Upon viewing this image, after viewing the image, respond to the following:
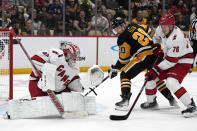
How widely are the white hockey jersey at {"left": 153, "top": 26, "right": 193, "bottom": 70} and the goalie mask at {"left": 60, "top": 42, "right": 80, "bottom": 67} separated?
810 millimetres

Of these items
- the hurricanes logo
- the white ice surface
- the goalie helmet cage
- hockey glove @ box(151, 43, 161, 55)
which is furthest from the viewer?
the hurricanes logo

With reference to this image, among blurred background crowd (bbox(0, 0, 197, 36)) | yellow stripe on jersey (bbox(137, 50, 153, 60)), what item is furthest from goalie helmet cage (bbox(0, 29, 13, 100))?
blurred background crowd (bbox(0, 0, 197, 36))

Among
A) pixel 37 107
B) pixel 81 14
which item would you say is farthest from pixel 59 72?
pixel 81 14

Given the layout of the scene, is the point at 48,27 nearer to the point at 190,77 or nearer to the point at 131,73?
the point at 190,77

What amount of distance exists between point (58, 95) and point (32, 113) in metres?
0.26

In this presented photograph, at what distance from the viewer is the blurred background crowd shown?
6.90 metres

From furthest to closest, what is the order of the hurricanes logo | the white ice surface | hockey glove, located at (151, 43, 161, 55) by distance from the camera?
the hurricanes logo → hockey glove, located at (151, 43, 161, 55) → the white ice surface

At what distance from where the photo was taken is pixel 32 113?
3.09m

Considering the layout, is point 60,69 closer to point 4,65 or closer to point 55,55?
point 55,55

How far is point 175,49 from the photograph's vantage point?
3.28m

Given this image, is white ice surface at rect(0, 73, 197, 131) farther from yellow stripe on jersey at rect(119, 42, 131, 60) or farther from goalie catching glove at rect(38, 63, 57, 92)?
yellow stripe on jersey at rect(119, 42, 131, 60)

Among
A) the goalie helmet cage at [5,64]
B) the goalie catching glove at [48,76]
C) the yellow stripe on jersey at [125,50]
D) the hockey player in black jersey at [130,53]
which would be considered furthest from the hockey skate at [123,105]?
the goalie helmet cage at [5,64]

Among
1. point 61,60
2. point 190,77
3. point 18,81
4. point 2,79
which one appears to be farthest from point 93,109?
point 190,77

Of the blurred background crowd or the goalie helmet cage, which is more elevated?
the blurred background crowd
